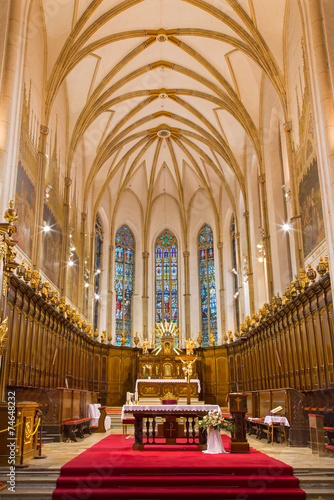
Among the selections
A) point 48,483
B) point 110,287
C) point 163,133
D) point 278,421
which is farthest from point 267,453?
point 163,133

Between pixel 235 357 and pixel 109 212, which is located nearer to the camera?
pixel 235 357

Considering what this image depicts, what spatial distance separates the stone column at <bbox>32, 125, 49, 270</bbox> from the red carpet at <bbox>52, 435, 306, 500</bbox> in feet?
27.9

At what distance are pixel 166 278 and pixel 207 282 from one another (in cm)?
274

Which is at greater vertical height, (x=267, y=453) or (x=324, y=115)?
(x=324, y=115)

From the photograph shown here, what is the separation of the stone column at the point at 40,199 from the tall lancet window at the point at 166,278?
48.9 ft

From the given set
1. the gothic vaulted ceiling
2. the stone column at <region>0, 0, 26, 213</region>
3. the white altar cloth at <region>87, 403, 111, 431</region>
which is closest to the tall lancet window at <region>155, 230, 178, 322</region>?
the gothic vaulted ceiling

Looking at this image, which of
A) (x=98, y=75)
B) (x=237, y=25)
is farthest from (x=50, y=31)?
(x=237, y=25)

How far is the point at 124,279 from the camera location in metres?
30.3

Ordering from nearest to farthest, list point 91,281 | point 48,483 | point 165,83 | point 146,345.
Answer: point 48,483 → point 165,83 → point 146,345 → point 91,281

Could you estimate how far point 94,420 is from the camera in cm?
1603

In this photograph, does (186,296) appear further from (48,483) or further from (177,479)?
(48,483)

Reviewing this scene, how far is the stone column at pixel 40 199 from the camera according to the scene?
15719mm

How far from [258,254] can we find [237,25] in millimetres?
9675

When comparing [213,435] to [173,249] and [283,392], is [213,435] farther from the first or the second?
[173,249]
